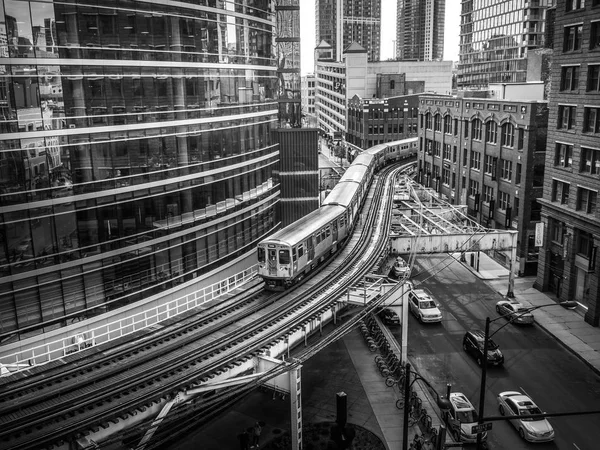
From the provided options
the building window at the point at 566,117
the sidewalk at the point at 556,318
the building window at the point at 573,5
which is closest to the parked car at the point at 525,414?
the sidewalk at the point at 556,318

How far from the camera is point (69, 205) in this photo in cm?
3047

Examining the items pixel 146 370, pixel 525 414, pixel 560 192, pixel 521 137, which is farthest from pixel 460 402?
pixel 521 137

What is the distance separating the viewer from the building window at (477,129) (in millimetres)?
62750

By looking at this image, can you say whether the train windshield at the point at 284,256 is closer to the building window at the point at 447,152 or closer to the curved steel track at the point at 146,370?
the curved steel track at the point at 146,370

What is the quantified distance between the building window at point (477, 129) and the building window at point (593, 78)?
21.8 metres

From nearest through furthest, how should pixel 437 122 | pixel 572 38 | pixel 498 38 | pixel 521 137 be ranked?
pixel 572 38 < pixel 521 137 < pixel 437 122 < pixel 498 38

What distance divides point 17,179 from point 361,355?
70.0 ft

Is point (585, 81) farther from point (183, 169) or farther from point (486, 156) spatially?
point (183, 169)

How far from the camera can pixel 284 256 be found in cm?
3225

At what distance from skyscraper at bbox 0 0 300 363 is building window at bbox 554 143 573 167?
23.9m

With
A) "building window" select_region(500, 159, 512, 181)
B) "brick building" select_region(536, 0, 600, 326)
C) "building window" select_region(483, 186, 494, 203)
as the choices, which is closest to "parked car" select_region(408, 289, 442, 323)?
"brick building" select_region(536, 0, 600, 326)

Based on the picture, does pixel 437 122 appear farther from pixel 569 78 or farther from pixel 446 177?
pixel 569 78

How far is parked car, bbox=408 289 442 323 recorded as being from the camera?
1586 inches

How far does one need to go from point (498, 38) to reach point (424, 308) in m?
108
